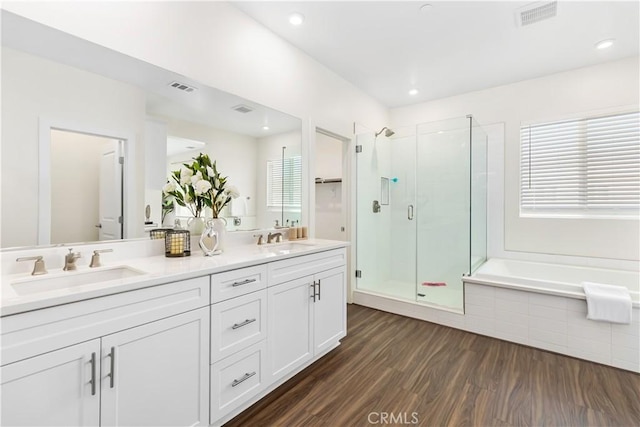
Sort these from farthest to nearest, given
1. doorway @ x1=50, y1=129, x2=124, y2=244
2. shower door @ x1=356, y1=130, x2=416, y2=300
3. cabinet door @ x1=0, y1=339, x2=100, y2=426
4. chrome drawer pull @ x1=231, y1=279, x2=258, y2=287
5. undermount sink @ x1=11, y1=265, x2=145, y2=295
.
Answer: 1. shower door @ x1=356, y1=130, x2=416, y2=300
2. chrome drawer pull @ x1=231, y1=279, x2=258, y2=287
3. doorway @ x1=50, y1=129, x2=124, y2=244
4. undermount sink @ x1=11, y1=265, x2=145, y2=295
5. cabinet door @ x1=0, y1=339, x2=100, y2=426

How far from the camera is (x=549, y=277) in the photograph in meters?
3.12

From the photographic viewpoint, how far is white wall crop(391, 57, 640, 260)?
286 cm

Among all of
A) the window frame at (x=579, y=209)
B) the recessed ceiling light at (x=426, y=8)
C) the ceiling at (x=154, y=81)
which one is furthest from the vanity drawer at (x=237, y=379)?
the window frame at (x=579, y=209)

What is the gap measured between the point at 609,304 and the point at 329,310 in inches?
83.0

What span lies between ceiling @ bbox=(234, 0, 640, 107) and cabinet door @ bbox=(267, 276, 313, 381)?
81.9 inches

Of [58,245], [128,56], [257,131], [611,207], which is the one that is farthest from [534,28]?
[58,245]

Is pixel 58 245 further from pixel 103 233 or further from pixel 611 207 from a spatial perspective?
pixel 611 207

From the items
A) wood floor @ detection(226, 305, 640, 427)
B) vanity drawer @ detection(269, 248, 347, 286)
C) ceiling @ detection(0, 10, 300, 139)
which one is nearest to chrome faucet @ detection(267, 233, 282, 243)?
vanity drawer @ detection(269, 248, 347, 286)

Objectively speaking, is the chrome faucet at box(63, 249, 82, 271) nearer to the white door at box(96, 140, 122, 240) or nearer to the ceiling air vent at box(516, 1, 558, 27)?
the white door at box(96, 140, 122, 240)

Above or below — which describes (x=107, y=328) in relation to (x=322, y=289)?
above

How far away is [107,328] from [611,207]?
168 inches

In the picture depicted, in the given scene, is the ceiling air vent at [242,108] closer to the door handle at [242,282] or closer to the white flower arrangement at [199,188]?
the white flower arrangement at [199,188]

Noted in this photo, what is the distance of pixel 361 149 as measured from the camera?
11.8 ft

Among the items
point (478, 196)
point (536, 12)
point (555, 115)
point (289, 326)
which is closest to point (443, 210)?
point (478, 196)
